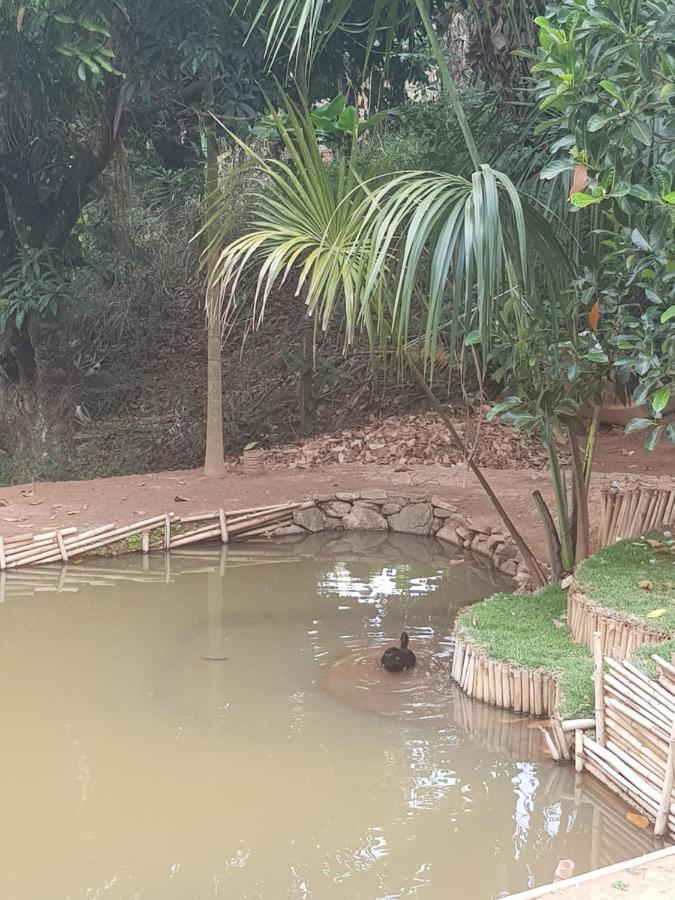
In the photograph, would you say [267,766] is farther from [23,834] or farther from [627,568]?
[627,568]

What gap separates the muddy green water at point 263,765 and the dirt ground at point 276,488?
1.49 meters

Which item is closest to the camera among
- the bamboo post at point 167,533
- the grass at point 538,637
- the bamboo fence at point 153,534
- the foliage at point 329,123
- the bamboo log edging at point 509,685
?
the grass at point 538,637

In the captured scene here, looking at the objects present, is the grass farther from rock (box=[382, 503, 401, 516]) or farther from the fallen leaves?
rock (box=[382, 503, 401, 516])

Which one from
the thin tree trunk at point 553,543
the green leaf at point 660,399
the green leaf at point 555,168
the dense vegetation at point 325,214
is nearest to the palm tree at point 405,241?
the dense vegetation at point 325,214

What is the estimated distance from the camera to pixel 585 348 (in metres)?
4.40

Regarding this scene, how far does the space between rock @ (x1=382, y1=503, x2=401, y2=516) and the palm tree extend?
11.3 ft

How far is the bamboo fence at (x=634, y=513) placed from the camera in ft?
17.7

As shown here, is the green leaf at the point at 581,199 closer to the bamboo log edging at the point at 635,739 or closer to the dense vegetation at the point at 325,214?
the dense vegetation at the point at 325,214

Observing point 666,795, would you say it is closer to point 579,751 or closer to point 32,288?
point 579,751

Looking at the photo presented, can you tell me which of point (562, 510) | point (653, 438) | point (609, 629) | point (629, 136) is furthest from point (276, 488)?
point (629, 136)

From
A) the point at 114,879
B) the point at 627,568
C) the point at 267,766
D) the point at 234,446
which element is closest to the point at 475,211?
the point at 627,568

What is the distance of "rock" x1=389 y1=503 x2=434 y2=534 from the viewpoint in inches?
315

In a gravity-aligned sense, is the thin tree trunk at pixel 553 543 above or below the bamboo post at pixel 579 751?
above

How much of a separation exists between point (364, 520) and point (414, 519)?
1.41ft
